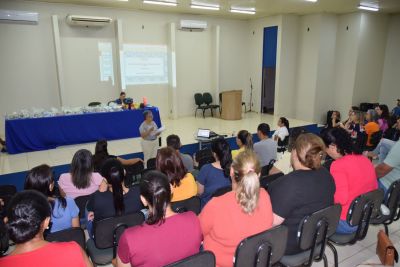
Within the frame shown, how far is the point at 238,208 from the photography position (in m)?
1.72

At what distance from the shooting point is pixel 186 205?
96.0 inches

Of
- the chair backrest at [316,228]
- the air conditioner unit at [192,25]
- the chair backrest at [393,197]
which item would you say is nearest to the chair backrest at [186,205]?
the chair backrest at [316,228]

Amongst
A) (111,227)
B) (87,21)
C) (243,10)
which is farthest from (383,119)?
(87,21)

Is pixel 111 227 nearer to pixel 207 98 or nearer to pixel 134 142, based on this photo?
pixel 134 142

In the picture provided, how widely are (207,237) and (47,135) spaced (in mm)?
6011

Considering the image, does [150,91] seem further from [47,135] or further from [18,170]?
[18,170]

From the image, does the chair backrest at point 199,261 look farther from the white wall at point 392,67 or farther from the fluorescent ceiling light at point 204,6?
the white wall at point 392,67

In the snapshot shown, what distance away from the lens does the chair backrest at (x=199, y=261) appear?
1396 millimetres

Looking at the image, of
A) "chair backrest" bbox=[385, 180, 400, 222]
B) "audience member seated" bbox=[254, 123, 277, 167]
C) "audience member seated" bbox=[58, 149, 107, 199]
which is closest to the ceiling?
"audience member seated" bbox=[254, 123, 277, 167]

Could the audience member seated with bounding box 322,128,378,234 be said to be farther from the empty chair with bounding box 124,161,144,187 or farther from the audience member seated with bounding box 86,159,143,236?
the empty chair with bounding box 124,161,144,187

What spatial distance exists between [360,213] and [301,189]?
27.4 inches

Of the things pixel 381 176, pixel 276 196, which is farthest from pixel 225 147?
pixel 381 176

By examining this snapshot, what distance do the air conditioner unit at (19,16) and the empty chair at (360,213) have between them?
809 centimetres

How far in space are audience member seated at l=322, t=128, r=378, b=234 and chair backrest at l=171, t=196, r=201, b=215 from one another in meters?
1.08
